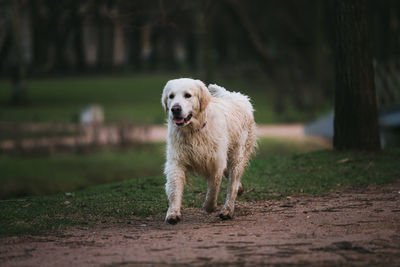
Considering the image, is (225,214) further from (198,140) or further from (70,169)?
(70,169)

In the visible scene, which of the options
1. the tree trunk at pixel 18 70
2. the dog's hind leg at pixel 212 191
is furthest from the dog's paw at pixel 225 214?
the tree trunk at pixel 18 70

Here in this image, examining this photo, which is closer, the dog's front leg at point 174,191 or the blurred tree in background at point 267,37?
the dog's front leg at point 174,191

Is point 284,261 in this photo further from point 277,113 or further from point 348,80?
point 277,113

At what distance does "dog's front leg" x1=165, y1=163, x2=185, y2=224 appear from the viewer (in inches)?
293

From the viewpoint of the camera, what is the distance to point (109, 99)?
35469 mm

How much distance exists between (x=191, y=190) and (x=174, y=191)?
2.45 metres

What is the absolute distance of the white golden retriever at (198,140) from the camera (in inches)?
294

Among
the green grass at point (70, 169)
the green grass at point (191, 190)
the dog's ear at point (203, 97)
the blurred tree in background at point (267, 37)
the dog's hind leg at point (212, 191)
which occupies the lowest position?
the green grass at point (70, 169)

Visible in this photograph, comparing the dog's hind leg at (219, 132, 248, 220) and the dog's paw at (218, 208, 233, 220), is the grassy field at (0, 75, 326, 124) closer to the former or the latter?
the dog's hind leg at (219, 132, 248, 220)

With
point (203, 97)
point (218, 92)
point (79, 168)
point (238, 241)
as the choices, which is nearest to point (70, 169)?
point (79, 168)

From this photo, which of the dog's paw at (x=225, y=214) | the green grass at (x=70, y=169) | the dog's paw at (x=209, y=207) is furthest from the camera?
the green grass at (x=70, y=169)

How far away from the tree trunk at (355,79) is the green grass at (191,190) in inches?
15.1

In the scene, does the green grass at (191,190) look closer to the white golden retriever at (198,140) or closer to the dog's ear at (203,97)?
the white golden retriever at (198,140)

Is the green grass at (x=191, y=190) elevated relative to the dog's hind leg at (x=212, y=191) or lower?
lower
